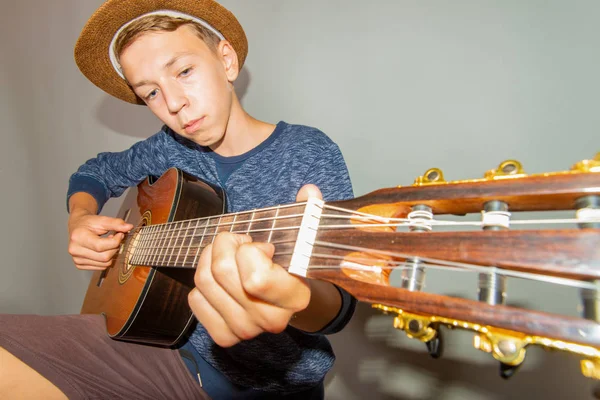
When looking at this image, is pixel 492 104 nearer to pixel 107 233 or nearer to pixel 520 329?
pixel 520 329

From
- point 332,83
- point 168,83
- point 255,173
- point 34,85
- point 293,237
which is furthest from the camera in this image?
point 34,85

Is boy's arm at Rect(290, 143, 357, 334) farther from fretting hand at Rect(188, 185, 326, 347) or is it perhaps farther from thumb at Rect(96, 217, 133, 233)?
thumb at Rect(96, 217, 133, 233)

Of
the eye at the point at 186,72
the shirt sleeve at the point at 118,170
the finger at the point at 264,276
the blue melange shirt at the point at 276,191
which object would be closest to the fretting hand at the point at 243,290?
the finger at the point at 264,276

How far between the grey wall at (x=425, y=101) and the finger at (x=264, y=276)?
634mm

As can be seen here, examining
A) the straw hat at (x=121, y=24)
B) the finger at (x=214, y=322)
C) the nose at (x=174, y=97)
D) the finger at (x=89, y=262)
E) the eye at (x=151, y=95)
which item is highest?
the straw hat at (x=121, y=24)

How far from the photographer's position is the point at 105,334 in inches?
39.5

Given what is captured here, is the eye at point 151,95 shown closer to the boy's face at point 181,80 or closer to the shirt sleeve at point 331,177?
the boy's face at point 181,80

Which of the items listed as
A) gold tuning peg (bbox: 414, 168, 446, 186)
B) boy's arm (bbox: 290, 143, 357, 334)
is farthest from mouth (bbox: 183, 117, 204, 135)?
gold tuning peg (bbox: 414, 168, 446, 186)

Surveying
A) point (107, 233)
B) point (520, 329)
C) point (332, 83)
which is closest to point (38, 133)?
point (107, 233)

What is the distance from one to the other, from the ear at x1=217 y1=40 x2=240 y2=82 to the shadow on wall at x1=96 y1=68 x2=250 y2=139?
0.77 m

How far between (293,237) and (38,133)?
1.94 m

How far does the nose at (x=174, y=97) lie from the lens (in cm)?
83

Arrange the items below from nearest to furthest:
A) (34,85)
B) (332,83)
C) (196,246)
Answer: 1. (196,246)
2. (332,83)
3. (34,85)

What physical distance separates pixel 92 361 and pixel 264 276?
787 mm
